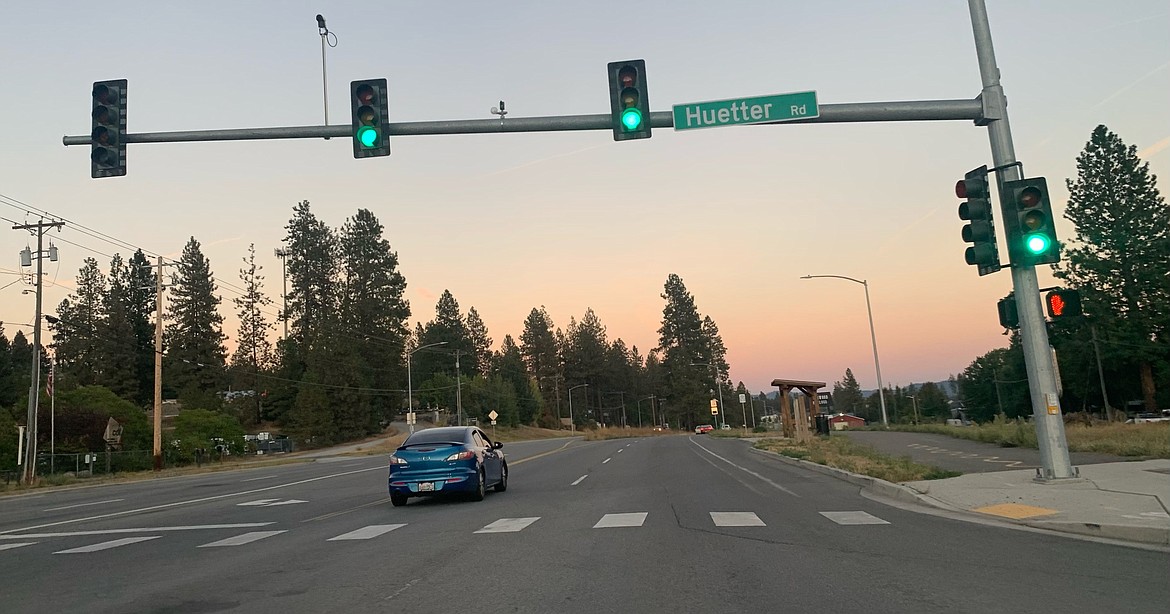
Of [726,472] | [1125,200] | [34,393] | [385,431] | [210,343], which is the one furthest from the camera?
[210,343]

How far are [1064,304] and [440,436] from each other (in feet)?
38.7

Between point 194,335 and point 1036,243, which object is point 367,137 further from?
point 194,335

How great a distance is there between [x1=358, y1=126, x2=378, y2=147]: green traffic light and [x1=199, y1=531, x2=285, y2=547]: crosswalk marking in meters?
6.49

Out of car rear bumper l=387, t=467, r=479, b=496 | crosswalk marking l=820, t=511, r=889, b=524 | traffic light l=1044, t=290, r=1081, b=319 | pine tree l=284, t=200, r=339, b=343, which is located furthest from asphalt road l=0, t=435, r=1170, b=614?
pine tree l=284, t=200, r=339, b=343

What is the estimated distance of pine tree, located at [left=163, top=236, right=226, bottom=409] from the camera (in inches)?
3856

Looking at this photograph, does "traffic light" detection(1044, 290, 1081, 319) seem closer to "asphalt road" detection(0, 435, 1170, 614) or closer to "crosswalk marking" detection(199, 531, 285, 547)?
"asphalt road" detection(0, 435, 1170, 614)

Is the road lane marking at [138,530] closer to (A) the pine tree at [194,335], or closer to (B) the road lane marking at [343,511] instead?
(B) the road lane marking at [343,511]

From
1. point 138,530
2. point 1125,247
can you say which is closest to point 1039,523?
point 138,530

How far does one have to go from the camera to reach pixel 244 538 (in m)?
12.4

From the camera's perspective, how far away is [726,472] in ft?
75.7

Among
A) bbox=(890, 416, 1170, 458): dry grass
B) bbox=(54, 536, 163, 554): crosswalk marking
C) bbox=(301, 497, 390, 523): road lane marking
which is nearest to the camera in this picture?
bbox=(54, 536, 163, 554): crosswalk marking

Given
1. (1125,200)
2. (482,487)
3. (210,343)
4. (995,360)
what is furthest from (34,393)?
(995,360)

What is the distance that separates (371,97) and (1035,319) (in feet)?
40.1

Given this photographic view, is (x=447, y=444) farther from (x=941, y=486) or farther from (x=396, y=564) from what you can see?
(x=941, y=486)
